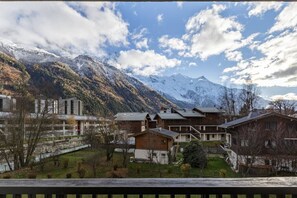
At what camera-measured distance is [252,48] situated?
3613 millimetres

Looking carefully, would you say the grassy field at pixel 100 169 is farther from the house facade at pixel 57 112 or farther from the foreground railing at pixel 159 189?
the foreground railing at pixel 159 189

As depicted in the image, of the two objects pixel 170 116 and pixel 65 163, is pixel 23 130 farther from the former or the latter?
pixel 170 116

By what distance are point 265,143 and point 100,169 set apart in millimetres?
3531

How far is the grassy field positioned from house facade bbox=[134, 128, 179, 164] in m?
0.54

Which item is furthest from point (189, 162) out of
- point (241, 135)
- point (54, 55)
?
point (54, 55)

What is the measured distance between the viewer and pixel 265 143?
15.8 ft

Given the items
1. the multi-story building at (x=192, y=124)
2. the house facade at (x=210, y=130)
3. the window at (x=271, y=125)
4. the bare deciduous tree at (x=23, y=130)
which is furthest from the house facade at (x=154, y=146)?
the window at (x=271, y=125)

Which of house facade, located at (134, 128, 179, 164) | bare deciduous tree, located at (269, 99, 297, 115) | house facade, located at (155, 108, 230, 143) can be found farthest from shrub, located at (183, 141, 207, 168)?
bare deciduous tree, located at (269, 99, 297, 115)

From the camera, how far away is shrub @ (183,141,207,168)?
5654 mm

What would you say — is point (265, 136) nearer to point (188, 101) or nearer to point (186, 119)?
point (188, 101)

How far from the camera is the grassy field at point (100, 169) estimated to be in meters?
4.48

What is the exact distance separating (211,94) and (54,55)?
301cm

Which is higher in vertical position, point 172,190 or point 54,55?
point 54,55

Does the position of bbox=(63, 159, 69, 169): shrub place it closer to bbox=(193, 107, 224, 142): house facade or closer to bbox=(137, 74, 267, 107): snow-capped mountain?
bbox=(137, 74, 267, 107): snow-capped mountain
